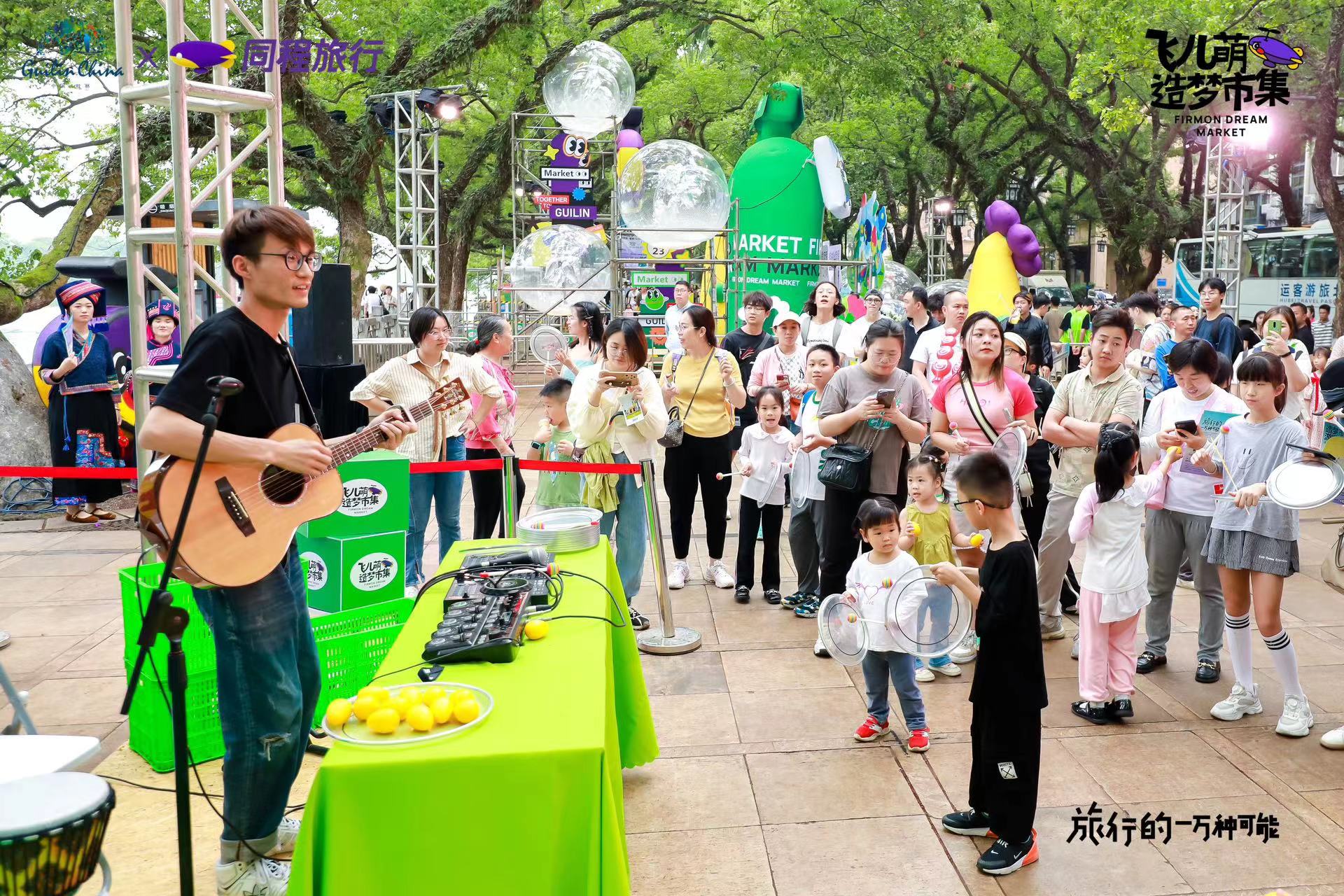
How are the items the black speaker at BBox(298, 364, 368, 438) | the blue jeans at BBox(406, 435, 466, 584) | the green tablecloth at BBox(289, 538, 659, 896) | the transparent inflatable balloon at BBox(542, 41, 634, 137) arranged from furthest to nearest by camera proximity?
the transparent inflatable balloon at BBox(542, 41, 634, 137), the black speaker at BBox(298, 364, 368, 438), the blue jeans at BBox(406, 435, 466, 584), the green tablecloth at BBox(289, 538, 659, 896)

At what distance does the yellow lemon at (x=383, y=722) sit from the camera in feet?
8.21

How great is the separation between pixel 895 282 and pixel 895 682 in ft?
51.9

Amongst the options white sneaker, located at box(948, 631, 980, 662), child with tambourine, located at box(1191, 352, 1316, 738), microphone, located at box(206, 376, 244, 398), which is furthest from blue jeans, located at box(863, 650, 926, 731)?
microphone, located at box(206, 376, 244, 398)

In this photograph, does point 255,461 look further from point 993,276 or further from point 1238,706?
point 993,276

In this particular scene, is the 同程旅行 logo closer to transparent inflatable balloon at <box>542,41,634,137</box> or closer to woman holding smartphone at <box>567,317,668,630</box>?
transparent inflatable balloon at <box>542,41,634,137</box>

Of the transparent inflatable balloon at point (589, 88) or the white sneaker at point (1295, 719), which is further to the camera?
the transparent inflatable balloon at point (589, 88)

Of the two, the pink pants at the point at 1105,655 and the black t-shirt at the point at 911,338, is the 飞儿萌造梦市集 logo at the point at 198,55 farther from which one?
the black t-shirt at the point at 911,338

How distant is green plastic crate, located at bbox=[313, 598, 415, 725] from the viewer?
4.41 m

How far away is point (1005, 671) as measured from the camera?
138 inches

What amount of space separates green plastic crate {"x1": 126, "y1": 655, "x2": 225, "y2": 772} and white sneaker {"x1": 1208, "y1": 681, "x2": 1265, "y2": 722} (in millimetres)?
4299

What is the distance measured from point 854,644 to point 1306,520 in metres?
6.59

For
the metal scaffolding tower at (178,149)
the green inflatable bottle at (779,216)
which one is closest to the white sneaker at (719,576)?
the metal scaffolding tower at (178,149)

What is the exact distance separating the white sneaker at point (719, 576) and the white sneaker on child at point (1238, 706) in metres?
2.92

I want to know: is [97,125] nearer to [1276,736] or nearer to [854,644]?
[854,644]
